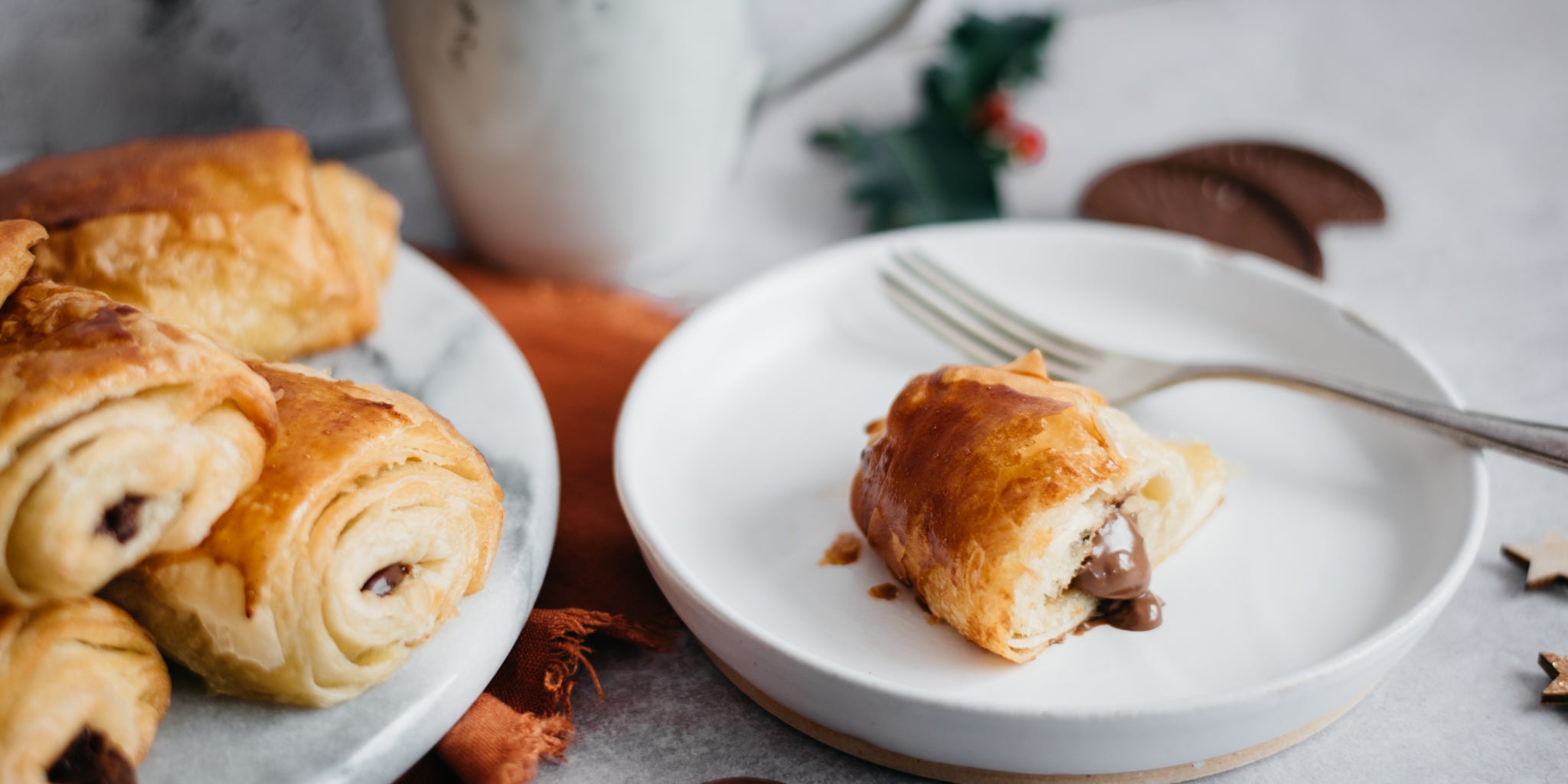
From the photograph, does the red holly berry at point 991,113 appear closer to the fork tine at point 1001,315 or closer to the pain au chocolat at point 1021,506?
the fork tine at point 1001,315

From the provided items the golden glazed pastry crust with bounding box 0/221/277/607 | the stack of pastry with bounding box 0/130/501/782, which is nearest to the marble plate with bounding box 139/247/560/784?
the stack of pastry with bounding box 0/130/501/782

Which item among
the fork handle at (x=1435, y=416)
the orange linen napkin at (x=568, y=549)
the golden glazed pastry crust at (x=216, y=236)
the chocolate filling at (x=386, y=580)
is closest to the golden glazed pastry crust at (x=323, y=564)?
the chocolate filling at (x=386, y=580)

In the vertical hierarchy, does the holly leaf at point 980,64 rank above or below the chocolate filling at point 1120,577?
above

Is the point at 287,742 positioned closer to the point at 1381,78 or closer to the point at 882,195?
the point at 882,195

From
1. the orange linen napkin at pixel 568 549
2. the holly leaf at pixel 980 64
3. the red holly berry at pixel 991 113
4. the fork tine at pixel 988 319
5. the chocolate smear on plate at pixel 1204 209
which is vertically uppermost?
the holly leaf at pixel 980 64

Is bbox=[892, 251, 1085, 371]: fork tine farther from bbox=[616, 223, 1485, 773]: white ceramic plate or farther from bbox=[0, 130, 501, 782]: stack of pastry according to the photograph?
bbox=[0, 130, 501, 782]: stack of pastry

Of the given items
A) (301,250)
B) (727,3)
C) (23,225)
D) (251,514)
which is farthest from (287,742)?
(727,3)
